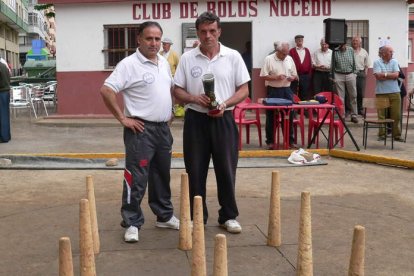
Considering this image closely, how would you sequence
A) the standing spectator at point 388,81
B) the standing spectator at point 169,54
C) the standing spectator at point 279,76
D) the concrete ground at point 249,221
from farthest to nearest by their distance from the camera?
the standing spectator at point 169,54 → the standing spectator at point 388,81 → the standing spectator at point 279,76 → the concrete ground at point 249,221

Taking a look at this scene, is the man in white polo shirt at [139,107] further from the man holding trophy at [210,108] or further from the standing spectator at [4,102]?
the standing spectator at [4,102]

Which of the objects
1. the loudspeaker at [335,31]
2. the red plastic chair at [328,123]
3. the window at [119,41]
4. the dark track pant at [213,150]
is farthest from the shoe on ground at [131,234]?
the window at [119,41]

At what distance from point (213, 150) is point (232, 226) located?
72cm

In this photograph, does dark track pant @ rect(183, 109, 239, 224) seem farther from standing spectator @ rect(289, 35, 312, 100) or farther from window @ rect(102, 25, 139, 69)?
window @ rect(102, 25, 139, 69)

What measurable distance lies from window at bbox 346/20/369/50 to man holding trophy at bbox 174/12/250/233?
1080 cm

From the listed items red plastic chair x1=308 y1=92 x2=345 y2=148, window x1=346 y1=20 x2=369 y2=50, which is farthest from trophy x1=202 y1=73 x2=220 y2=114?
window x1=346 y1=20 x2=369 y2=50

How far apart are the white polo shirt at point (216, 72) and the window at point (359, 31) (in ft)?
35.3

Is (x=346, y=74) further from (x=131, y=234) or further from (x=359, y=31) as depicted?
(x=131, y=234)

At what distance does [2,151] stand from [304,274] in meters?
8.22

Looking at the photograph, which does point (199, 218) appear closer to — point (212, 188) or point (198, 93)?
point (198, 93)

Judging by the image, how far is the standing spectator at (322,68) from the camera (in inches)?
592

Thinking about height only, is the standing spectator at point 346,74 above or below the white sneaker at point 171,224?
above

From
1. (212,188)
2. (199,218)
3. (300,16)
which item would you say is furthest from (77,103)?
(199,218)

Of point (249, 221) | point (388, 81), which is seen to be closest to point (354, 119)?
point (388, 81)
